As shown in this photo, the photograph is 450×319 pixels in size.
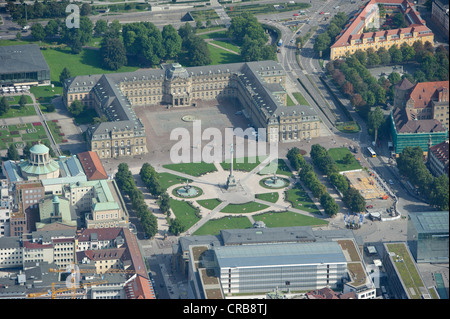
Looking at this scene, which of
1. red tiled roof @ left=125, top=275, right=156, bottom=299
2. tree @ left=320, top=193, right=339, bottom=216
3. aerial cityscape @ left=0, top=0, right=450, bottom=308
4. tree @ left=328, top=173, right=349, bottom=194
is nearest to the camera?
red tiled roof @ left=125, top=275, right=156, bottom=299

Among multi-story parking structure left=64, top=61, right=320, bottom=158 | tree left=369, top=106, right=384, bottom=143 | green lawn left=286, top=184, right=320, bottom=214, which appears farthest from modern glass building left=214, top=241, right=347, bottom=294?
tree left=369, top=106, right=384, bottom=143

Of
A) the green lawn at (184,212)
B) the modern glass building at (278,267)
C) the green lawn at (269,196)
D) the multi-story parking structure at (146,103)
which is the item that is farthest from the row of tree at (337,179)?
the modern glass building at (278,267)

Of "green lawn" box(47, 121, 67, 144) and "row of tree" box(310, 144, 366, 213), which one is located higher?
"row of tree" box(310, 144, 366, 213)

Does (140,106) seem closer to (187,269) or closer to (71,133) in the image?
(71,133)

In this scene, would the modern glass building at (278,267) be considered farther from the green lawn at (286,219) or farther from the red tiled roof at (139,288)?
the green lawn at (286,219)

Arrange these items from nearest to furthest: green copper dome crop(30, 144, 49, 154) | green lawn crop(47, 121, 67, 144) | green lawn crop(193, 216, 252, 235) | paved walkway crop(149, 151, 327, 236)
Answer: green lawn crop(193, 216, 252, 235) → paved walkway crop(149, 151, 327, 236) → green copper dome crop(30, 144, 49, 154) → green lawn crop(47, 121, 67, 144)

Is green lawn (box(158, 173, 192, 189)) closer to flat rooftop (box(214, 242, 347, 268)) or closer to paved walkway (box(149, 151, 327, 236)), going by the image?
paved walkway (box(149, 151, 327, 236))
